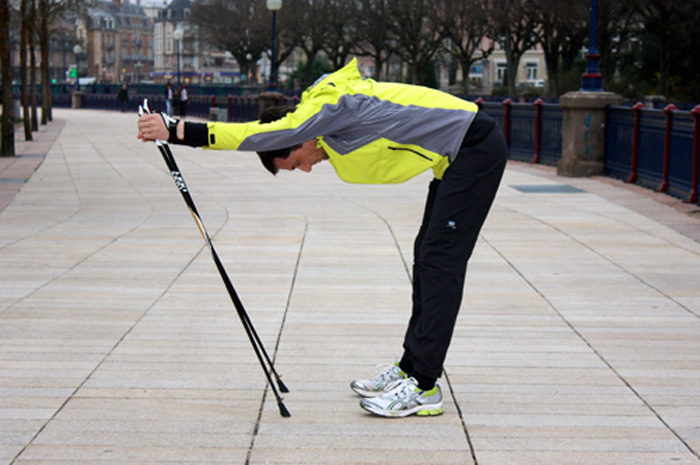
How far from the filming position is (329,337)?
18.9 ft

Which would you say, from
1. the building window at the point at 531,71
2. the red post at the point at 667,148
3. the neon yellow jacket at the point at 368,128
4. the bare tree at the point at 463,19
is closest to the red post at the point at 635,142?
the red post at the point at 667,148

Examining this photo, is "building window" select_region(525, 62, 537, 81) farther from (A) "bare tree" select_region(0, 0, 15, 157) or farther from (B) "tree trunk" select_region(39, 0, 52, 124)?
(A) "bare tree" select_region(0, 0, 15, 157)

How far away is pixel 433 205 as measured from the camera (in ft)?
14.1

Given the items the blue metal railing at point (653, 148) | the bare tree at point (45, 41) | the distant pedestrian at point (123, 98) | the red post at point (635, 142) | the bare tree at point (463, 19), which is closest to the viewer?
the blue metal railing at point (653, 148)

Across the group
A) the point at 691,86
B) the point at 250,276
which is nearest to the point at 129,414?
the point at 250,276

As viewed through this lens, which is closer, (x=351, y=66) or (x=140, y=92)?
(x=351, y=66)

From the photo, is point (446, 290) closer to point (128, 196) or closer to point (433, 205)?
point (433, 205)

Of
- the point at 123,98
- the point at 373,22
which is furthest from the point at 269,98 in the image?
the point at 373,22

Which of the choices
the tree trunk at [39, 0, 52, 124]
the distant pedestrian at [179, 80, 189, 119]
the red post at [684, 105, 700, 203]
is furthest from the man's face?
the distant pedestrian at [179, 80, 189, 119]

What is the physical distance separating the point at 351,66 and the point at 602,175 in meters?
12.5

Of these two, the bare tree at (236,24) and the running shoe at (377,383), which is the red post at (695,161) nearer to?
the running shoe at (377,383)

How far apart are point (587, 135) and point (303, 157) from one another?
41.6 feet

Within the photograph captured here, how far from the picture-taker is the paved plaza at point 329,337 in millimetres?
4027

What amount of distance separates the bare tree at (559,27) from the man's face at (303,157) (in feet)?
136
